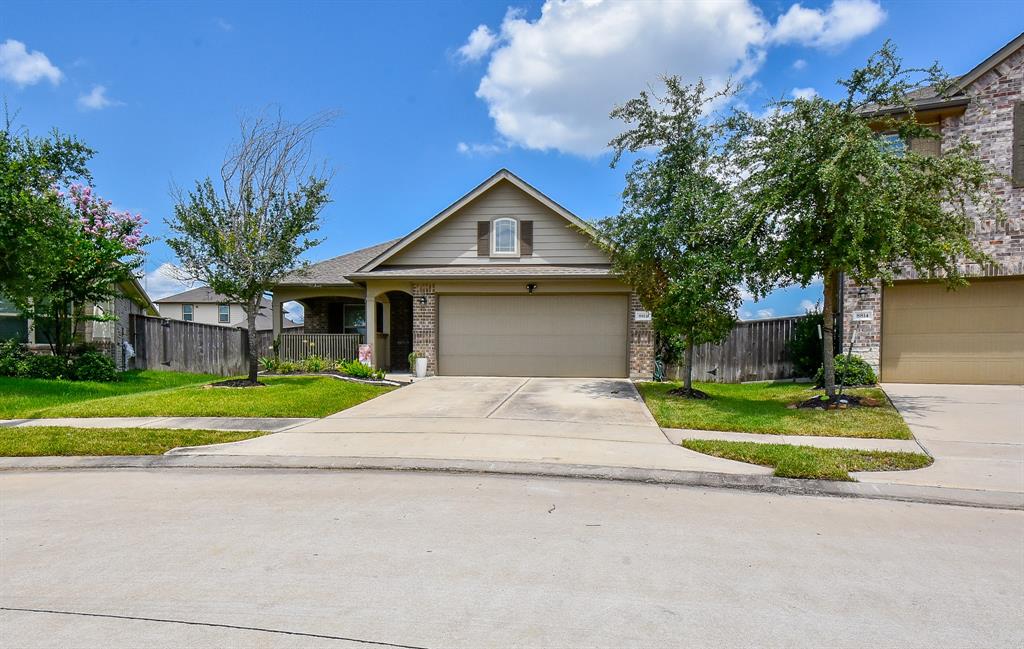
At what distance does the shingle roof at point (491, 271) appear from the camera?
15023 millimetres

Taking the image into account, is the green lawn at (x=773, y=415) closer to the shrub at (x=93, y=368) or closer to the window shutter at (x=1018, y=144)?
the window shutter at (x=1018, y=144)

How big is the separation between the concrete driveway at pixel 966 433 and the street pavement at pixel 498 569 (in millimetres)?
748

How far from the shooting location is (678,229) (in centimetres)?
1086

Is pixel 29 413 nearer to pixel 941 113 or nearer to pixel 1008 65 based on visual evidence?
pixel 941 113

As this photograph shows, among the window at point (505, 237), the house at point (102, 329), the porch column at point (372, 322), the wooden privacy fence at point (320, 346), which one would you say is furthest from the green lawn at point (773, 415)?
the house at point (102, 329)

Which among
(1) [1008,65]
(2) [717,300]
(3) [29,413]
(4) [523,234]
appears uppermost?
(1) [1008,65]

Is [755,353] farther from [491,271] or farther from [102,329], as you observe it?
[102,329]

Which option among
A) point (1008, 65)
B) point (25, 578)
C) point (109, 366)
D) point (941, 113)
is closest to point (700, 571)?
point (25, 578)

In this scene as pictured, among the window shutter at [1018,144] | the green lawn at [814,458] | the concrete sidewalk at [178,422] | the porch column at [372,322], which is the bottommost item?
the concrete sidewalk at [178,422]

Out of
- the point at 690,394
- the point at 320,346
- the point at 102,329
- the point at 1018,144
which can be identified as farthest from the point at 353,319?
the point at 1018,144

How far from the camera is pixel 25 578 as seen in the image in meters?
3.45

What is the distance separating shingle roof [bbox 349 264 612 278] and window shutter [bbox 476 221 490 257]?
42cm

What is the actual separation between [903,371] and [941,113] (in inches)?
225

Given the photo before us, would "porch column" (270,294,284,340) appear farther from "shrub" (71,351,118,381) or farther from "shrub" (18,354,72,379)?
"shrub" (18,354,72,379)
